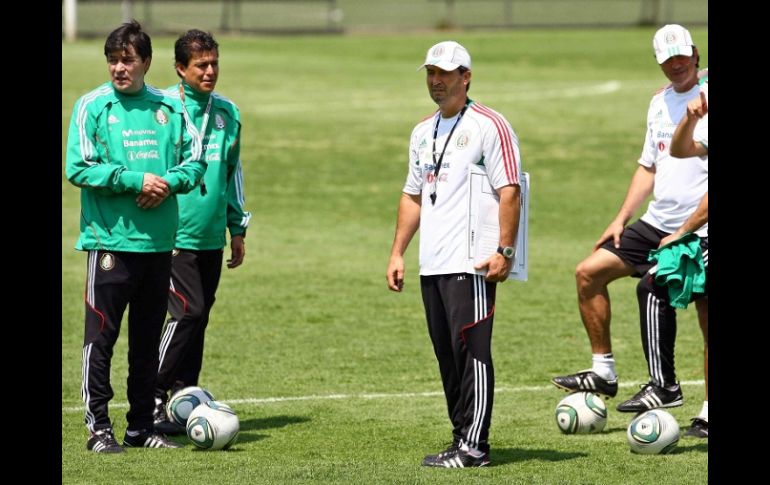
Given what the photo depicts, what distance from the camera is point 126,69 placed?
7.75 metres

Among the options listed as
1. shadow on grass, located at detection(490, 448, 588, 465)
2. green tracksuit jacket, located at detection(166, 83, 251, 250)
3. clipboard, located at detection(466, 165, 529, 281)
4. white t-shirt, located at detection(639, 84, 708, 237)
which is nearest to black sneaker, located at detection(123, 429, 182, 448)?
green tracksuit jacket, located at detection(166, 83, 251, 250)

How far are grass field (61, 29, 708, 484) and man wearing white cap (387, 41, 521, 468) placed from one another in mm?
406

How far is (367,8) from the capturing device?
61719 millimetres

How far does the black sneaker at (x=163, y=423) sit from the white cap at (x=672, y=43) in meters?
3.69

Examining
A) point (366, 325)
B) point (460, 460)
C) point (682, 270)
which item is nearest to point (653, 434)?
point (682, 270)

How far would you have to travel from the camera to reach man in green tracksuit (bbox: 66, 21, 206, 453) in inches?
304

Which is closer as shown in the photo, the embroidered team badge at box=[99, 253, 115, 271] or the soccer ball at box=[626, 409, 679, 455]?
A: the embroidered team badge at box=[99, 253, 115, 271]

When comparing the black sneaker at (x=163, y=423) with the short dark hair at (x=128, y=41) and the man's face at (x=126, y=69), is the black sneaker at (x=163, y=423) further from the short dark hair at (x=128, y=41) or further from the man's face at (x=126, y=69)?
the short dark hair at (x=128, y=41)

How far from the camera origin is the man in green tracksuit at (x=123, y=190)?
771cm

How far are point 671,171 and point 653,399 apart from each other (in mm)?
1480

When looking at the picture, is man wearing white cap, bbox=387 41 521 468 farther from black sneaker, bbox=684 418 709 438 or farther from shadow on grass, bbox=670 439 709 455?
black sneaker, bbox=684 418 709 438

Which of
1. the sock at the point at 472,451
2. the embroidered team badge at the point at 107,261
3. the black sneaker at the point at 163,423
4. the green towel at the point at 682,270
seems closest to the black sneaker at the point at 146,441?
the black sneaker at the point at 163,423
